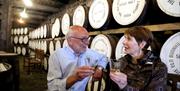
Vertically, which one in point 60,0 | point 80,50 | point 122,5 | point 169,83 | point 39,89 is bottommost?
point 39,89

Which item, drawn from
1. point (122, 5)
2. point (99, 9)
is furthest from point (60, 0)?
point (122, 5)

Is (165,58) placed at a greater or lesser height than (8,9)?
lesser

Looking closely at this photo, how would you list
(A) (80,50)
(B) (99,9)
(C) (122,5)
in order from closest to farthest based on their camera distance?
(A) (80,50)
(C) (122,5)
(B) (99,9)

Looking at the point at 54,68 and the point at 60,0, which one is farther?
the point at 60,0

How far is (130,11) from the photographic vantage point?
3164 millimetres

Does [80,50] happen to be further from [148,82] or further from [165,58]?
[165,58]

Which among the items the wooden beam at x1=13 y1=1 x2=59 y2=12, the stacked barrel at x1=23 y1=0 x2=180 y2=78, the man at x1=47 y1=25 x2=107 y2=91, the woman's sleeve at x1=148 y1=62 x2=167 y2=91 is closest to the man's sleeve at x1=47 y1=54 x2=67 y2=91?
the man at x1=47 y1=25 x2=107 y2=91

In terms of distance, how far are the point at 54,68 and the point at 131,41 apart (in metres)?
0.87

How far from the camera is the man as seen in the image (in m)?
2.31

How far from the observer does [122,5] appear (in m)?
3.39

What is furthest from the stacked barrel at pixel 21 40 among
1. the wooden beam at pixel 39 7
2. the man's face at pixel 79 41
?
the man's face at pixel 79 41

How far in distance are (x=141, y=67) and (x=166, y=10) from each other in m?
0.73

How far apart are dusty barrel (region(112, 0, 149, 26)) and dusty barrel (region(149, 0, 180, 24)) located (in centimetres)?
14

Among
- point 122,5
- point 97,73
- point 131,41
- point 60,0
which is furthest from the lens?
point 60,0
